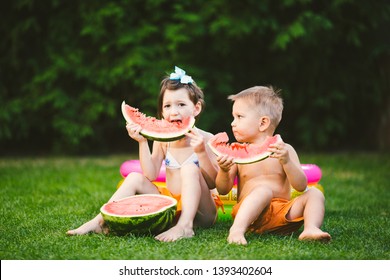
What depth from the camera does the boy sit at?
384 centimetres

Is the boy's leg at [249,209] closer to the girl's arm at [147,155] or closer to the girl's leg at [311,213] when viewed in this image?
the girl's leg at [311,213]

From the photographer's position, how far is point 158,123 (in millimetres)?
4188

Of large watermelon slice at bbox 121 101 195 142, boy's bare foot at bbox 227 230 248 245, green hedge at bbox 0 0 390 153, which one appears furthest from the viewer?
green hedge at bbox 0 0 390 153

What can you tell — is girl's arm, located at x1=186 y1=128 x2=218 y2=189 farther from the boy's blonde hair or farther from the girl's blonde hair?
the boy's blonde hair

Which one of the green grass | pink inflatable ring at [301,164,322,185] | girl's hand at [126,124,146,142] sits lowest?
the green grass

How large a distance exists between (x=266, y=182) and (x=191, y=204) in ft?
1.74

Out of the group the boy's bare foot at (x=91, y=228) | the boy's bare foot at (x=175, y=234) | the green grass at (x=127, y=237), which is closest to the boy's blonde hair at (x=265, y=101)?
the green grass at (x=127, y=237)

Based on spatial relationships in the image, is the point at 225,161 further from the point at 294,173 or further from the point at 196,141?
the point at 294,173

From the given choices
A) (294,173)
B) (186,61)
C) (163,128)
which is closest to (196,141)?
(163,128)

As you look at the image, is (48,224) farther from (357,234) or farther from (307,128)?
(307,128)

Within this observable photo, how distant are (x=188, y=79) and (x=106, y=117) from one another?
20.4 feet

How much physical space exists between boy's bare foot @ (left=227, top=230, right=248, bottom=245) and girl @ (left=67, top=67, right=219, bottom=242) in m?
0.31

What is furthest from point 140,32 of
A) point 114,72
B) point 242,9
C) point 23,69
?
point 23,69

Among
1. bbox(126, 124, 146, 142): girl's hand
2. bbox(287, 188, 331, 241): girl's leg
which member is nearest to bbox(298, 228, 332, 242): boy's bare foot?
bbox(287, 188, 331, 241): girl's leg
